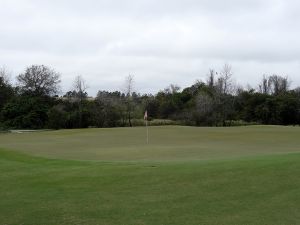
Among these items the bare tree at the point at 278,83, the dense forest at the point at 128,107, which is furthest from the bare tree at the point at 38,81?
the bare tree at the point at 278,83

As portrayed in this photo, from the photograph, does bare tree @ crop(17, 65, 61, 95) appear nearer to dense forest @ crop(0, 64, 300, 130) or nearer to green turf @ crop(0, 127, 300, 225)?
dense forest @ crop(0, 64, 300, 130)

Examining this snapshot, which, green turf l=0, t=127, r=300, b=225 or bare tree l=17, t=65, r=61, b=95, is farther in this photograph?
bare tree l=17, t=65, r=61, b=95

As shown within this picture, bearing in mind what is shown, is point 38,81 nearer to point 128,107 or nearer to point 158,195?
point 128,107

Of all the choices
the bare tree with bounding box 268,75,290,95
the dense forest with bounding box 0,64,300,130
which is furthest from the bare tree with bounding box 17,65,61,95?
the bare tree with bounding box 268,75,290,95

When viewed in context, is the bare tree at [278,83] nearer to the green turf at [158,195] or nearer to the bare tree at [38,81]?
the bare tree at [38,81]

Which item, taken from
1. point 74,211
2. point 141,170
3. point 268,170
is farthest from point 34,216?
point 268,170

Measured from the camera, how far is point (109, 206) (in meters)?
8.88

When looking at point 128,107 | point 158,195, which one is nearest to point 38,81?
point 128,107

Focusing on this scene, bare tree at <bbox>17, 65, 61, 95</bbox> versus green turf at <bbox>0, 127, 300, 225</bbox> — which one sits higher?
bare tree at <bbox>17, 65, 61, 95</bbox>

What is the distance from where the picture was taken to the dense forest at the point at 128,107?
7000cm

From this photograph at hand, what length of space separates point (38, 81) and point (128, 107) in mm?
18498

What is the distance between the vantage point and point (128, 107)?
7375 centimetres

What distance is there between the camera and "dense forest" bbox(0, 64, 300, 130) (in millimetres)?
70000

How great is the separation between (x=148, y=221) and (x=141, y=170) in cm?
518
